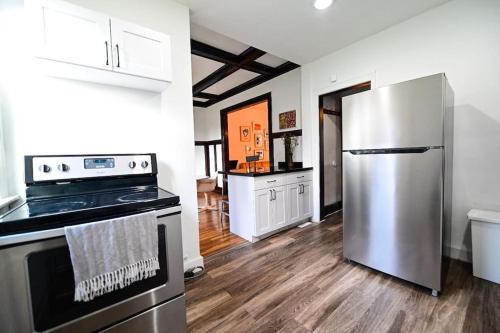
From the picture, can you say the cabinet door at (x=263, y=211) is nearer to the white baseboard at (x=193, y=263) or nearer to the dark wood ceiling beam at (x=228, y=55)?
the white baseboard at (x=193, y=263)

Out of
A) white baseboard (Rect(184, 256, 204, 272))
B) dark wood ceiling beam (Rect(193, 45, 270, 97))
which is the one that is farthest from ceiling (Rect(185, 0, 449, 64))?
white baseboard (Rect(184, 256, 204, 272))

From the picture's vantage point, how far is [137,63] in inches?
57.8

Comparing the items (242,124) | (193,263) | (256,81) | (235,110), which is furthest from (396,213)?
(242,124)

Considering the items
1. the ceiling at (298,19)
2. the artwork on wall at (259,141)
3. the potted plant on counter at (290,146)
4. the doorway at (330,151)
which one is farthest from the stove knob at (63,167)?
the artwork on wall at (259,141)

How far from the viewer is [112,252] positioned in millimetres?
962

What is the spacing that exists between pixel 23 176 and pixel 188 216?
122 cm

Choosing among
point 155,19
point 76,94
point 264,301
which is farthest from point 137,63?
point 264,301

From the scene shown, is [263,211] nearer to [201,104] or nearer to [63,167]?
[63,167]

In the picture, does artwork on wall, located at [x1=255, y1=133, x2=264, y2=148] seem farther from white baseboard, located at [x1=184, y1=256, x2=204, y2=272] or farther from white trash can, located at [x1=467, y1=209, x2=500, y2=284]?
white trash can, located at [x1=467, y1=209, x2=500, y2=284]

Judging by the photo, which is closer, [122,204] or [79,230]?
[79,230]

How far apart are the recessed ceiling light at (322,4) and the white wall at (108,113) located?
50.7 inches

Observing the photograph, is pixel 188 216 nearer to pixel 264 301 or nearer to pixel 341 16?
pixel 264 301

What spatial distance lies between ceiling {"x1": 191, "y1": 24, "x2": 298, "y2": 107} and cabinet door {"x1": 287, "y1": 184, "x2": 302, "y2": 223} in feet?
7.01

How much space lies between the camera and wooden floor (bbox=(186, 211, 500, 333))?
1399 millimetres
